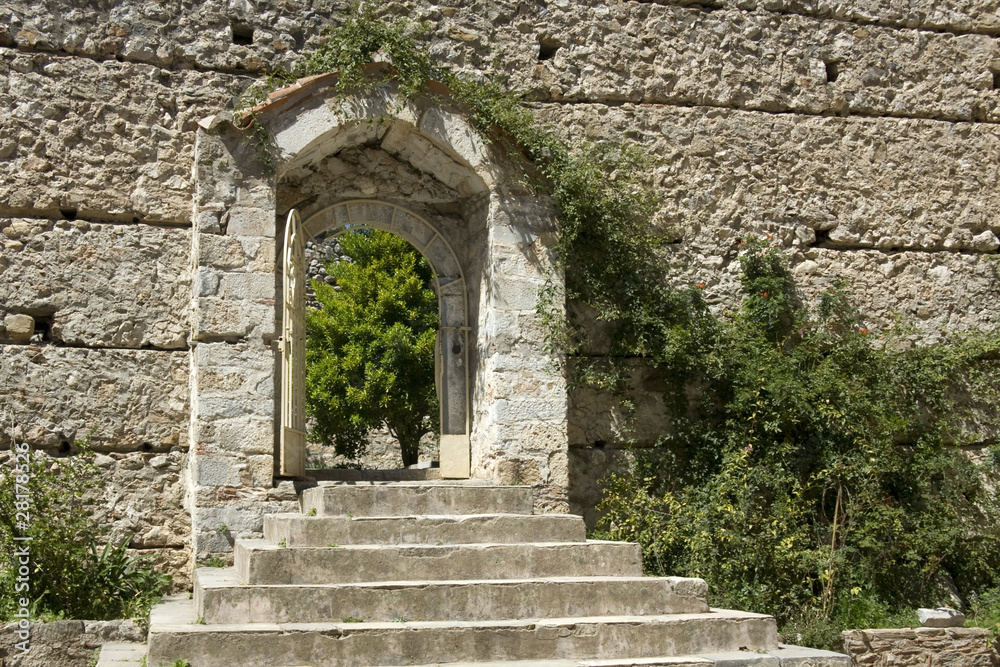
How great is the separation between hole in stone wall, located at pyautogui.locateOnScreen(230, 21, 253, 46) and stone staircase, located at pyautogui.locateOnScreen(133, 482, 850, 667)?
3.30 metres

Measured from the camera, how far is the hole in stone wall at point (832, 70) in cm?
839

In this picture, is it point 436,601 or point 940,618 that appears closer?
point 436,601

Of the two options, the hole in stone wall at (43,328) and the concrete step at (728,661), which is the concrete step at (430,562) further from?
the hole in stone wall at (43,328)

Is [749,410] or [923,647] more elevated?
[749,410]

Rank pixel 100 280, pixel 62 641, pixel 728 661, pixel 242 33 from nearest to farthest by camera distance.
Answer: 1. pixel 728 661
2. pixel 62 641
3. pixel 100 280
4. pixel 242 33

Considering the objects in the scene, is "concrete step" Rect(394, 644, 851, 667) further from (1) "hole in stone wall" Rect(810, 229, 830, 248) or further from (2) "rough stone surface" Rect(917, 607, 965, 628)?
(1) "hole in stone wall" Rect(810, 229, 830, 248)

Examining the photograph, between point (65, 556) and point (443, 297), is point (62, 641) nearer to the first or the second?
point (65, 556)

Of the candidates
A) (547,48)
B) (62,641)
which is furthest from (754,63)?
(62,641)

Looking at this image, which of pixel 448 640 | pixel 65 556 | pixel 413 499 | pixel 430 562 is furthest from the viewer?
pixel 413 499

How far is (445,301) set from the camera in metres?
7.62

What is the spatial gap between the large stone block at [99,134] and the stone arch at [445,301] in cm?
103

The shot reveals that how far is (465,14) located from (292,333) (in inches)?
109

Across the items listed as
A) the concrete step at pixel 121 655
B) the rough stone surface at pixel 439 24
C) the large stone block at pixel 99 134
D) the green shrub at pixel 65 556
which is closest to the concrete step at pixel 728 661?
the concrete step at pixel 121 655

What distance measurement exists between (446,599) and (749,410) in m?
3.13
